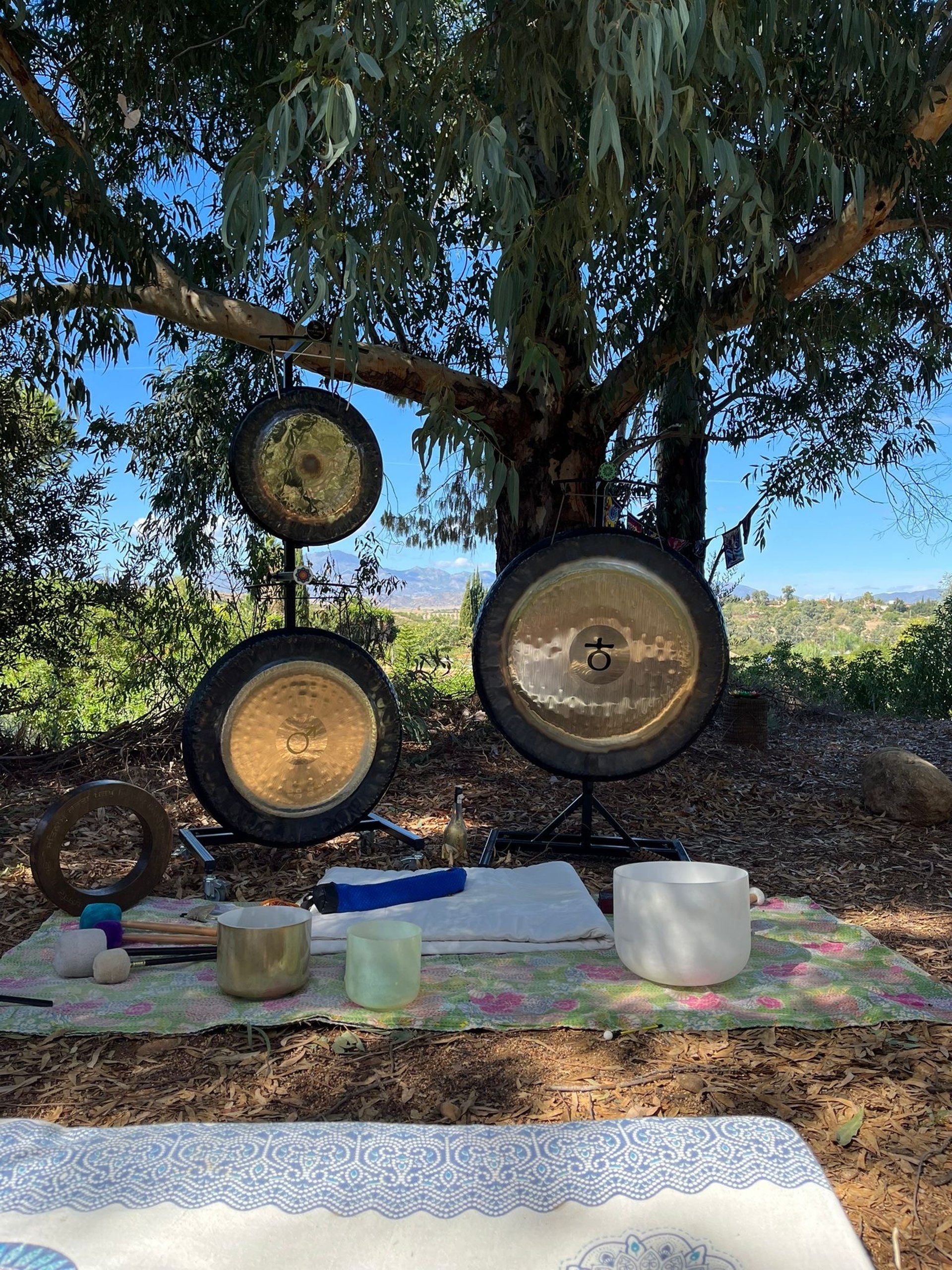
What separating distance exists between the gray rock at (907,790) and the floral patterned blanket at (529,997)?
176cm

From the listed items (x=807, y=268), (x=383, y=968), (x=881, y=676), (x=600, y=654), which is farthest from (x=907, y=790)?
(x=881, y=676)

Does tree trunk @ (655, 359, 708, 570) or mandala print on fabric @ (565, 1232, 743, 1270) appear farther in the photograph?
tree trunk @ (655, 359, 708, 570)

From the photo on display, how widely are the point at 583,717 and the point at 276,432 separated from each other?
4.34 ft

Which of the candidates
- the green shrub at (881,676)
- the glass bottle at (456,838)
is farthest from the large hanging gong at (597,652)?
the green shrub at (881,676)

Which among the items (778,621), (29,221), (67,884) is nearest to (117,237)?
(29,221)

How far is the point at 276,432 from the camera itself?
3166mm

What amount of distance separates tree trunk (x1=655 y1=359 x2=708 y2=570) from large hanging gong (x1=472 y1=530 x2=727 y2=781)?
2.89 meters

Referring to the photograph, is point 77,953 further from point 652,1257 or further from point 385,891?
point 652,1257

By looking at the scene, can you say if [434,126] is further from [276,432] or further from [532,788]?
[532,788]

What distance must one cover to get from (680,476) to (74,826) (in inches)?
175

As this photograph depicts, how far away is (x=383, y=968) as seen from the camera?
2.11m

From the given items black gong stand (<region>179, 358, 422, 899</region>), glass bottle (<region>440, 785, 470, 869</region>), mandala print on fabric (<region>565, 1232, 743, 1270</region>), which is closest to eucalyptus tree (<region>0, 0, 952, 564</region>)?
black gong stand (<region>179, 358, 422, 899</region>)

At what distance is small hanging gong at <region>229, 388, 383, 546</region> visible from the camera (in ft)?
10.4

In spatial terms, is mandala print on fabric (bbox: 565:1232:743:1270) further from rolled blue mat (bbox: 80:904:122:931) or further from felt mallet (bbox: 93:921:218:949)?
rolled blue mat (bbox: 80:904:122:931)
